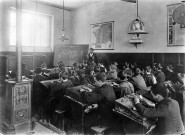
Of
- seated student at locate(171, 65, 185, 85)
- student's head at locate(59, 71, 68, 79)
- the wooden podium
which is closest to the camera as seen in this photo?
the wooden podium

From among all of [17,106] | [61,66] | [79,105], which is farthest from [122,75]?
[17,106]

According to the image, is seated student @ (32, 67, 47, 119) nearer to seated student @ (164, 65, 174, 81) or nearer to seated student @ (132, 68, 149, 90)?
seated student @ (132, 68, 149, 90)

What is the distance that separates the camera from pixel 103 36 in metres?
3.60

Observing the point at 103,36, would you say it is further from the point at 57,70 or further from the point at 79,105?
the point at 79,105

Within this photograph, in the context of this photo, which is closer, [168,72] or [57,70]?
[168,72]

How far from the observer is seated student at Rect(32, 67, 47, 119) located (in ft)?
9.59

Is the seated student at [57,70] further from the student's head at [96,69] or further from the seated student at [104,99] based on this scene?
the seated student at [104,99]

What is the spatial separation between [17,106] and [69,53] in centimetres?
140

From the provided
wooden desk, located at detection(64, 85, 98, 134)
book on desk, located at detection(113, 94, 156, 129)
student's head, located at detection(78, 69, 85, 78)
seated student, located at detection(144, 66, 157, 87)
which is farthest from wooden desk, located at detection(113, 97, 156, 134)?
student's head, located at detection(78, 69, 85, 78)

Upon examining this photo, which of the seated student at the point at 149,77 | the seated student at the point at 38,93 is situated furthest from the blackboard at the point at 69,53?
the seated student at the point at 149,77

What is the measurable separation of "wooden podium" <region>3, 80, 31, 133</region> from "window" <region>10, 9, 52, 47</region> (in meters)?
0.79

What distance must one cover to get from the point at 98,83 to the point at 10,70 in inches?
59.0

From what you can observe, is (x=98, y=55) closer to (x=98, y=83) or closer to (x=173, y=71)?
(x=98, y=83)

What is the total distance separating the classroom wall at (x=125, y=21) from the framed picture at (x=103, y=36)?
0.09 m
